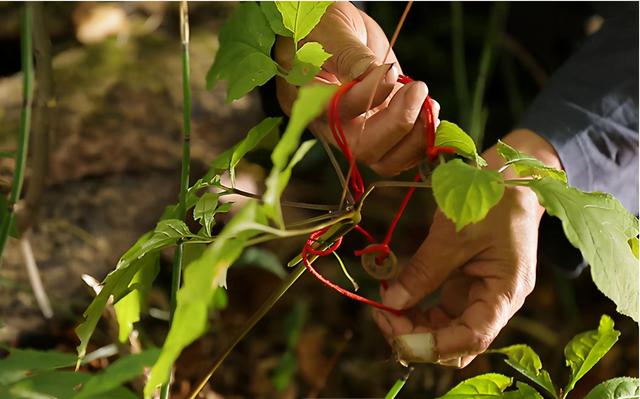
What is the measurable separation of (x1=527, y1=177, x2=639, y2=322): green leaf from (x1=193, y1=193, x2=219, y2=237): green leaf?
0.71 ft

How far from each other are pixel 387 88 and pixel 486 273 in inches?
9.3

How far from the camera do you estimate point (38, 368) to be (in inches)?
16.3

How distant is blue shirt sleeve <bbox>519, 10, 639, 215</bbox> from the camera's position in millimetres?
777

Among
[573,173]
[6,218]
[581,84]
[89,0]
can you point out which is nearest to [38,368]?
[6,218]

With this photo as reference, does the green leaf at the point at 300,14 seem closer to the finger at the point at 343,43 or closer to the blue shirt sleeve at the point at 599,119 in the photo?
the finger at the point at 343,43

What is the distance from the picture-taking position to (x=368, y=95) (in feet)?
1.60

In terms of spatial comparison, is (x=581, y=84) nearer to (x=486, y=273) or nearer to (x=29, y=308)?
(x=486, y=273)

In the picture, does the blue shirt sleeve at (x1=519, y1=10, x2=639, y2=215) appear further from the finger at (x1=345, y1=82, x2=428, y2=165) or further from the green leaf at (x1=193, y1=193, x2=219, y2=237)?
the green leaf at (x1=193, y1=193, x2=219, y2=237)

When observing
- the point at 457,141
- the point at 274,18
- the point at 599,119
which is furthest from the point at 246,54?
the point at 599,119

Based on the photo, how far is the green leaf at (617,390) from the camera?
526mm

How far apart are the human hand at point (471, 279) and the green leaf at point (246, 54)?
0.84 ft

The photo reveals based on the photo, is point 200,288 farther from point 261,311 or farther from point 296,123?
point 261,311

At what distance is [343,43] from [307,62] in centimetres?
8

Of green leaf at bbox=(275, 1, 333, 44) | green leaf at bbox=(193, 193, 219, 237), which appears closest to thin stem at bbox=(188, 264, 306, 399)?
green leaf at bbox=(193, 193, 219, 237)
